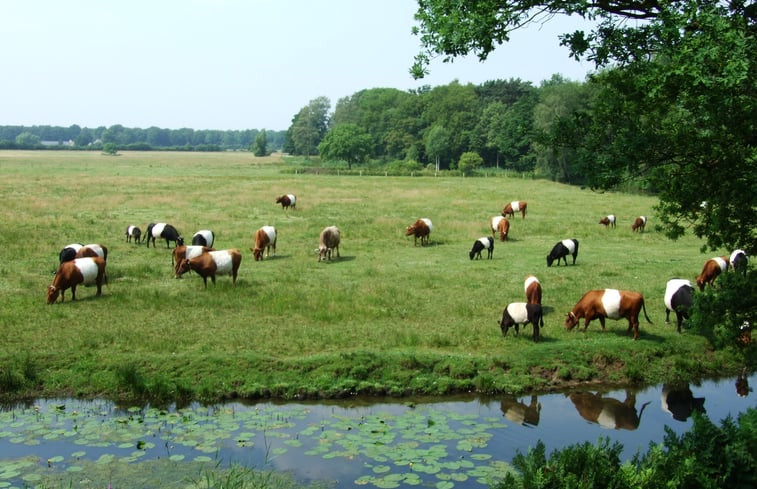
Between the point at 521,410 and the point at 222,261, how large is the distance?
494 inches

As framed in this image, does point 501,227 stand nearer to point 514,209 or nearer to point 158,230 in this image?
point 514,209

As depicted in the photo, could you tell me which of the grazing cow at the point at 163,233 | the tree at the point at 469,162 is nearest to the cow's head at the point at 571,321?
the grazing cow at the point at 163,233

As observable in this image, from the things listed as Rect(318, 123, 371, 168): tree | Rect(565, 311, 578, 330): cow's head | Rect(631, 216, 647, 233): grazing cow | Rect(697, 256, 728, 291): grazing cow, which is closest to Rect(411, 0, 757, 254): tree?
Rect(565, 311, 578, 330): cow's head

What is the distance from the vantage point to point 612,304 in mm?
18594

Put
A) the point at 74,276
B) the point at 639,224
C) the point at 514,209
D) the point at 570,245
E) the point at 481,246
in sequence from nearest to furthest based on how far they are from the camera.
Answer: the point at 74,276 → the point at 570,245 → the point at 481,246 → the point at 639,224 → the point at 514,209

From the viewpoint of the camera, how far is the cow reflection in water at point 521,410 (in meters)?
14.4

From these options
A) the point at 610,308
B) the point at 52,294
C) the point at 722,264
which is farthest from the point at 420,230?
the point at 52,294

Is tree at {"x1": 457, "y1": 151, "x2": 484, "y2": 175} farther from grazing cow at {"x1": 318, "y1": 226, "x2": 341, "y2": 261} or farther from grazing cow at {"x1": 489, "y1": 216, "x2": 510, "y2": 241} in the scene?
grazing cow at {"x1": 318, "y1": 226, "x2": 341, "y2": 261}

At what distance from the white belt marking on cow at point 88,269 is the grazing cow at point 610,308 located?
47.4 feet

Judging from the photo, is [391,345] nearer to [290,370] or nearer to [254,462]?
[290,370]

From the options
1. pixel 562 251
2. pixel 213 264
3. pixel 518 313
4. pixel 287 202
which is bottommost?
pixel 518 313

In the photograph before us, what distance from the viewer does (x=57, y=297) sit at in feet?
70.4

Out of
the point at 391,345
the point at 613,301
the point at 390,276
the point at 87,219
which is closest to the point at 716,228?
the point at 613,301

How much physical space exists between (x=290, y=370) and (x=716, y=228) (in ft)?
31.1
